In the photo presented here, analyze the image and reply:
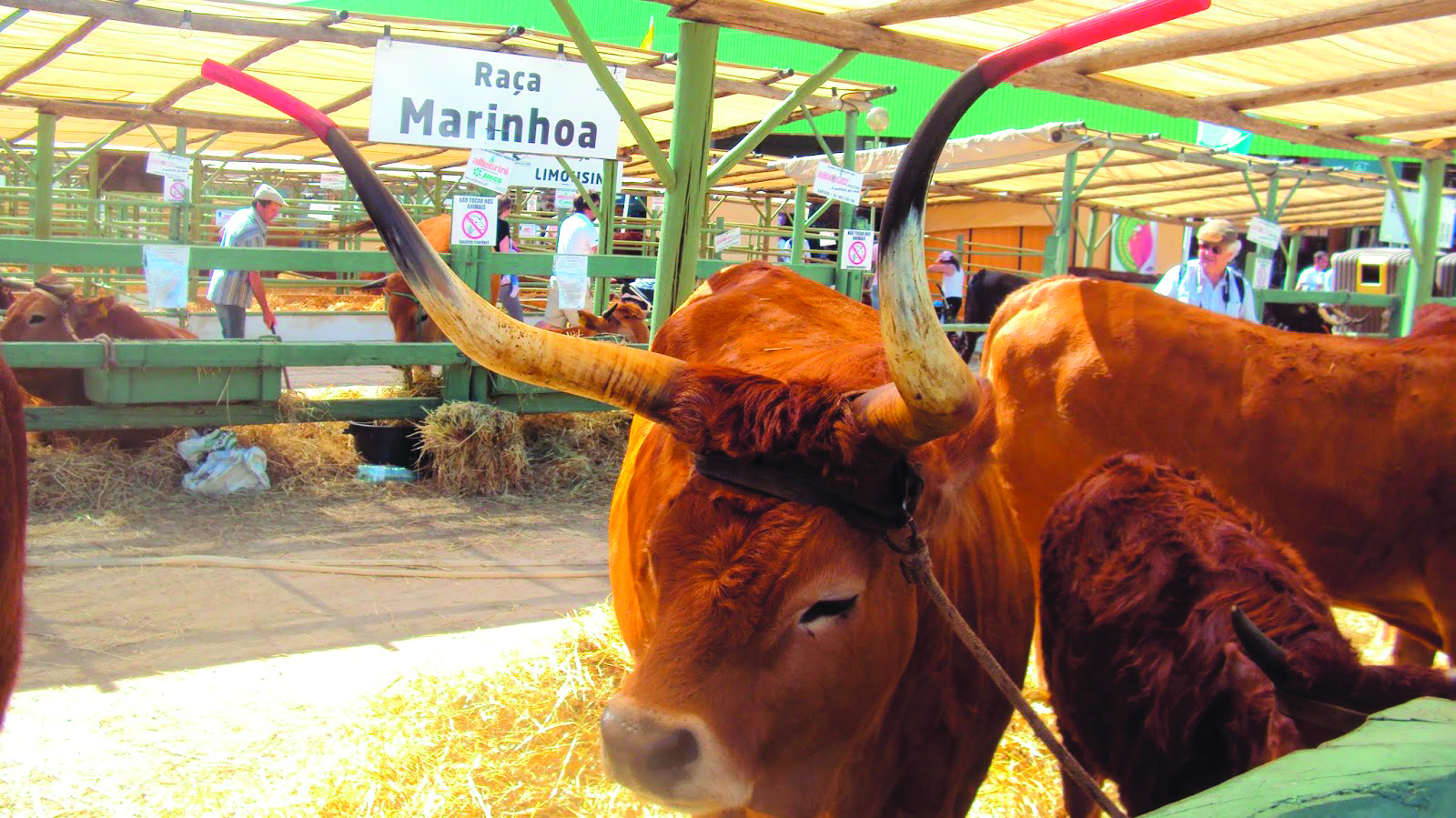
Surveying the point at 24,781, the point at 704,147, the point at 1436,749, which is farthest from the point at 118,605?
the point at 1436,749

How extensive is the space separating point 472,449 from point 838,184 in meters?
3.46

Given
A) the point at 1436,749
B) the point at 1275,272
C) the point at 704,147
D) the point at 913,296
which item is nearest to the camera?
the point at 1436,749

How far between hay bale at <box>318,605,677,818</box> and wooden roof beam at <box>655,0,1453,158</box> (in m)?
2.54

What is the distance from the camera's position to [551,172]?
1195cm

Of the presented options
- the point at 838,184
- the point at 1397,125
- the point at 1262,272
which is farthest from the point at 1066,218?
the point at 1397,125

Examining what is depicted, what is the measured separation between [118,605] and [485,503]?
2735 mm

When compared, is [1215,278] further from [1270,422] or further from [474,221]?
[474,221]

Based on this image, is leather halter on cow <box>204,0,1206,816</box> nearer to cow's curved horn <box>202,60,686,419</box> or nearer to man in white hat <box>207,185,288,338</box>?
cow's curved horn <box>202,60,686,419</box>

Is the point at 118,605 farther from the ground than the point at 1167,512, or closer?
closer

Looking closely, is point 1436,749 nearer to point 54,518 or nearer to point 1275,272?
point 54,518

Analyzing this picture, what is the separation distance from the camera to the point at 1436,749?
37.6 inches

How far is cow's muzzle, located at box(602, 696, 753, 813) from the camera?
5.44 ft

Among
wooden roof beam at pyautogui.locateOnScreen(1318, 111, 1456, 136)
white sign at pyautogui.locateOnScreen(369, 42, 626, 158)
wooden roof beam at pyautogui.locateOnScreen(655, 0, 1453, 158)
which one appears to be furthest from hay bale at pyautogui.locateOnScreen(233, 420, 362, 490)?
wooden roof beam at pyautogui.locateOnScreen(1318, 111, 1456, 136)

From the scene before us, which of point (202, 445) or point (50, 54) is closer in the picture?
point (202, 445)
